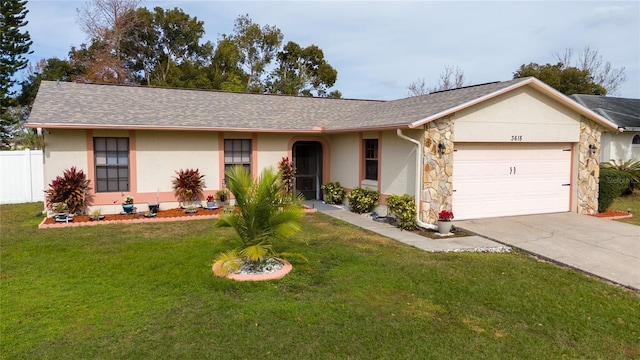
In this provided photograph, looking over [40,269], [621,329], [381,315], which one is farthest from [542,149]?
[40,269]

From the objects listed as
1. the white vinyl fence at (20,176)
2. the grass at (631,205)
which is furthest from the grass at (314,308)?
the white vinyl fence at (20,176)

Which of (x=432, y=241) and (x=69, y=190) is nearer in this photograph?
(x=432, y=241)

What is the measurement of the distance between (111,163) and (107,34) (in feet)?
80.8

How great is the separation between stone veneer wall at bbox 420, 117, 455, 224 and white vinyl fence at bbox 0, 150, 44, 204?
13654mm

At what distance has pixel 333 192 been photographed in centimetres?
1423

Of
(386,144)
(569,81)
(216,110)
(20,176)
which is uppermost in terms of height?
(569,81)

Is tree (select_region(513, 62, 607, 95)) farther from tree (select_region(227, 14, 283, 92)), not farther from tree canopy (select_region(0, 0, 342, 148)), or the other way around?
tree (select_region(227, 14, 283, 92))

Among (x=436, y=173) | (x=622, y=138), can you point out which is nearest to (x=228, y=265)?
(x=436, y=173)

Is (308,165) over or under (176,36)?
under

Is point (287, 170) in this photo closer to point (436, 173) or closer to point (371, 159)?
point (371, 159)

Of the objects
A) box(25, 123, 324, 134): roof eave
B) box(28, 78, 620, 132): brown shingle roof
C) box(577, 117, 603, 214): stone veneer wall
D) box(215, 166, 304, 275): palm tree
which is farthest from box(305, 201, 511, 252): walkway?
box(577, 117, 603, 214): stone veneer wall

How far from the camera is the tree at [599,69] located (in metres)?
37.1

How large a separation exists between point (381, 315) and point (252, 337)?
1.62 metres

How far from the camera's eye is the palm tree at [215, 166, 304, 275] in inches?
245
